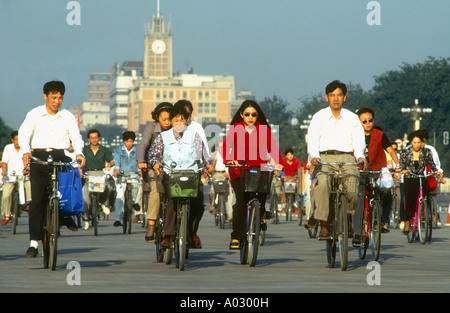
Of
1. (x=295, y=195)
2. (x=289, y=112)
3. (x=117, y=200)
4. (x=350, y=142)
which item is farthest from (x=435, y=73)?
(x=350, y=142)

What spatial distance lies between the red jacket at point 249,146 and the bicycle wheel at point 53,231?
2.15 metres

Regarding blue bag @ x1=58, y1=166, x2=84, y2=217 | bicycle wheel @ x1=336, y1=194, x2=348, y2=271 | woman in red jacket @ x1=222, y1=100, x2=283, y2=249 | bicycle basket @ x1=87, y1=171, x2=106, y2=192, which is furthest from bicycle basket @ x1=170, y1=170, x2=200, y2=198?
bicycle basket @ x1=87, y1=171, x2=106, y2=192

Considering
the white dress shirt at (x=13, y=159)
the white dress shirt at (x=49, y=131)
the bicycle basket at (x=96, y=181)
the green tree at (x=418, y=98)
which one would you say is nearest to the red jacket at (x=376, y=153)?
the white dress shirt at (x=49, y=131)

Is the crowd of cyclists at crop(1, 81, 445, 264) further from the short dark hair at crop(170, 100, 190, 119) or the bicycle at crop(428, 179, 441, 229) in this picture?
the bicycle at crop(428, 179, 441, 229)

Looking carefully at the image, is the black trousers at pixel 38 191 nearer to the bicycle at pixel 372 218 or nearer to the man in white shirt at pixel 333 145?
the man in white shirt at pixel 333 145

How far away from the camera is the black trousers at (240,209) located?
12.7 metres

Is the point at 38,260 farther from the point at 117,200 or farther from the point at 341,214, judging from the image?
the point at 117,200

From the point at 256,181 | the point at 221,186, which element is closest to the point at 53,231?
the point at 256,181

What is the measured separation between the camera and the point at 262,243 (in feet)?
55.5

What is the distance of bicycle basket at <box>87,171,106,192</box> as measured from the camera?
69.3 feet

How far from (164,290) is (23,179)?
11.9m

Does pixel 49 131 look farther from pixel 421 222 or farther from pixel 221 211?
pixel 221 211

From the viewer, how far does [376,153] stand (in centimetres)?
1459

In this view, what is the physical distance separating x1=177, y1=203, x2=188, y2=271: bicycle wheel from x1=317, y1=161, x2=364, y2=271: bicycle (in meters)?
1.63
